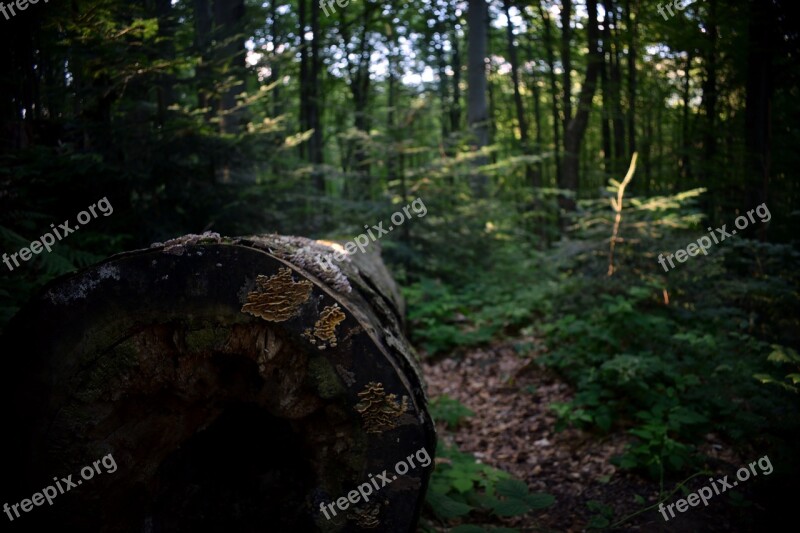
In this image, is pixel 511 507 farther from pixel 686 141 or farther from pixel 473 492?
pixel 686 141

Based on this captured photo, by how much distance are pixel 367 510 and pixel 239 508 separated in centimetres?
64

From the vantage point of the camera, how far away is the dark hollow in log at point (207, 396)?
74.7 inches

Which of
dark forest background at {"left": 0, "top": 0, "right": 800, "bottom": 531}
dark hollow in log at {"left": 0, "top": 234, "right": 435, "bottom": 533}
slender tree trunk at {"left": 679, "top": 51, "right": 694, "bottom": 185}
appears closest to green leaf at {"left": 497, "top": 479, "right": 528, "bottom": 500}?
dark forest background at {"left": 0, "top": 0, "right": 800, "bottom": 531}

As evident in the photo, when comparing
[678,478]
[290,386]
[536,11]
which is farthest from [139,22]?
[536,11]

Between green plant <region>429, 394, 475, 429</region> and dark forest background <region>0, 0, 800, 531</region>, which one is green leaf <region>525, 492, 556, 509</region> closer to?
dark forest background <region>0, 0, 800, 531</region>

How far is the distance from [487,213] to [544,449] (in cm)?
559

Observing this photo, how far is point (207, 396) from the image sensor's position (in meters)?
2.22

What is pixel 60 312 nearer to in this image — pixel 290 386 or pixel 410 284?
pixel 290 386

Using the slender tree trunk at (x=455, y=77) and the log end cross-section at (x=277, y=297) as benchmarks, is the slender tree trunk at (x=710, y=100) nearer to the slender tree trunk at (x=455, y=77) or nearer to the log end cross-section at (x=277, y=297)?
the log end cross-section at (x=277, y=297)

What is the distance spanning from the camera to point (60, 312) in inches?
75.0

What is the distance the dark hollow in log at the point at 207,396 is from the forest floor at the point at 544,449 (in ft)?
4.46

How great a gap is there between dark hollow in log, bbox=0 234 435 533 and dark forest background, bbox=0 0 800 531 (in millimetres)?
898

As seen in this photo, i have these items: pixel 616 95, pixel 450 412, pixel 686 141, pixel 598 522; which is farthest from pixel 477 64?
pixel 598 522

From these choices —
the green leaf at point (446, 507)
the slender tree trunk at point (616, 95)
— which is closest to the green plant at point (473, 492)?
the green leaf at point (446, 507)
